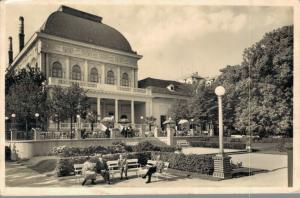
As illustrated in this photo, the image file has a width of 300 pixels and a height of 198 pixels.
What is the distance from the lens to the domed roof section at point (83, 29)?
11.2 metres

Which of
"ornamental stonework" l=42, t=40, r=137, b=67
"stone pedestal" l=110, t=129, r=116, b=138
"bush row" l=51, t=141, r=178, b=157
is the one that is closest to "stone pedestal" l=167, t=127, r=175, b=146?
"bush row" l=51, t=141, r=178, b=157

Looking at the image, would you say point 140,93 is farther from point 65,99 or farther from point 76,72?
point 65,99

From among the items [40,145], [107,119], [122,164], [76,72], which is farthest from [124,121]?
[122,164]

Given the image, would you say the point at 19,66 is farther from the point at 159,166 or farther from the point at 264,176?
the point at 264,176

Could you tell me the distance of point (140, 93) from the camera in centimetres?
1575

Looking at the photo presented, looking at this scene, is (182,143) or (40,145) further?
Result: (182,143)

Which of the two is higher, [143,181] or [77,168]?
[77,168]

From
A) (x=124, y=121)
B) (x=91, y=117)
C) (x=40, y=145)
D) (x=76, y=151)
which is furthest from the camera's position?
(x=91, y=117)

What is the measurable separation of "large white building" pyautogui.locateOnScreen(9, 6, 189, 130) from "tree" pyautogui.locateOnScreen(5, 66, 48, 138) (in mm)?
302

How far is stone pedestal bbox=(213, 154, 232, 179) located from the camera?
10.0 m

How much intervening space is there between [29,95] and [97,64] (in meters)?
2.79

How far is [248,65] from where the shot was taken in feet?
40.5

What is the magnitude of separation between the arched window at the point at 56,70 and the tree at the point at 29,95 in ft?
1.54

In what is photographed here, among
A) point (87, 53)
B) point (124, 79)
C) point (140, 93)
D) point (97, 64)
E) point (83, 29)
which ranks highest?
point (83, 29)
